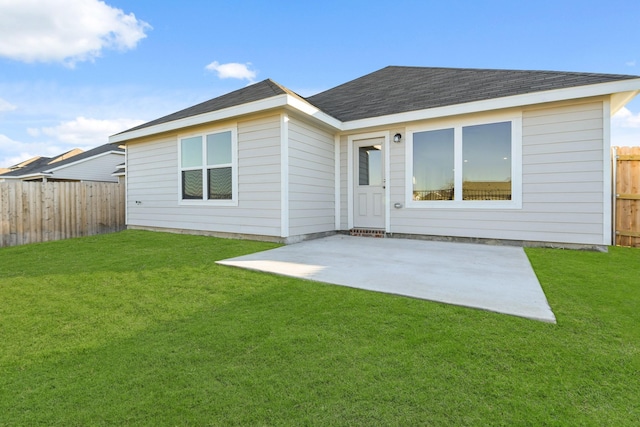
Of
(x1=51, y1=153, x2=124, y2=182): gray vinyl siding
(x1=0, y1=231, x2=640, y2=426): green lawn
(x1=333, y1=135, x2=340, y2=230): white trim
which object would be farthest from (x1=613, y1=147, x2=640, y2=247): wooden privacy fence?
(x1=51, y1=153, x2=124, y2=182): gray vinyl siding

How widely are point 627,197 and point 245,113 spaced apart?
289 inches

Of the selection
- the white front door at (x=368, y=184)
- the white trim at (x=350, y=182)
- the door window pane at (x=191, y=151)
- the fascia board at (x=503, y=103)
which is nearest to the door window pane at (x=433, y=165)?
the fascia board at (x=503, y=103)

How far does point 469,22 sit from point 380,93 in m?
4.00

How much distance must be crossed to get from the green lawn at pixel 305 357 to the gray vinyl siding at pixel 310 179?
2.94 meters

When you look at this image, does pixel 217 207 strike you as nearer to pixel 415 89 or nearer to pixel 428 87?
pixel 415 89

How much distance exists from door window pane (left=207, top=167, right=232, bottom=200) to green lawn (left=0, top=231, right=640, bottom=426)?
11.3 feet

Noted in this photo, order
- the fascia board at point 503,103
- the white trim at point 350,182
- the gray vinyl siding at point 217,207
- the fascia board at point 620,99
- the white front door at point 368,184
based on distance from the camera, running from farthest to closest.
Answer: the white trim at point 350,182 < the white front door at point 368,184 < the gray vinyl siding at point 217,207 < the fascia board at point 620,99 < the fascia board at point 503,103

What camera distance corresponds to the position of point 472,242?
584 centimetres

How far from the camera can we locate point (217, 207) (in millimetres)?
6602

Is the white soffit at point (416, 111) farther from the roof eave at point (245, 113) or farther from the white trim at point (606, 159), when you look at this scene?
the white trim at point (606, 159)

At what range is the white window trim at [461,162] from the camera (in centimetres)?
540

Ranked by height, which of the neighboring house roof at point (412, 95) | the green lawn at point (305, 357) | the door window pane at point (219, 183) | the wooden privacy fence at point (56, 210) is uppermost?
the neighboring house roof at point (412, 95)

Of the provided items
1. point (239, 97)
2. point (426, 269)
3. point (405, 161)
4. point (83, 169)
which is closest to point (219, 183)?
point (239, 97)

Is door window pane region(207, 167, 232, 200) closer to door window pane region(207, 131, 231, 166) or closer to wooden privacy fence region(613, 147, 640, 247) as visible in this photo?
door window pane region(207, 131, 231, 166)
